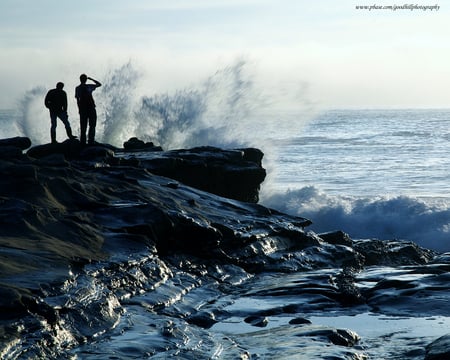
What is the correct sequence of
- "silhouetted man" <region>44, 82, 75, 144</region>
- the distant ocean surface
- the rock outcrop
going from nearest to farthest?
the rock outcrop < "silhouetted man" <region>44, 82, 75, 144</region> < the distant ocean surface

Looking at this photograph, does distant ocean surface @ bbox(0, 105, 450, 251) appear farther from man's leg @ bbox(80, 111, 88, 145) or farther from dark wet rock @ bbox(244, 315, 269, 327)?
dark wet rock @ bbox(244, 315, 269, 327)

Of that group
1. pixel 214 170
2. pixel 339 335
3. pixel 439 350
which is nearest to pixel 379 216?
pixel 214 170

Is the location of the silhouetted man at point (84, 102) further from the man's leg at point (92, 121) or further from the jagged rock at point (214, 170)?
the jagged rock at point (214, 170)

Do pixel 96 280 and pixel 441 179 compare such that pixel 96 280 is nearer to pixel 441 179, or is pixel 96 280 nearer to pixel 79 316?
pixel 79 316

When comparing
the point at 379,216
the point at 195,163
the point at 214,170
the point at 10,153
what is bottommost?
the point at 379,216

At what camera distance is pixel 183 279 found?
31.7ft

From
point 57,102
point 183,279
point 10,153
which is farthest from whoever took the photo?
point 57,102

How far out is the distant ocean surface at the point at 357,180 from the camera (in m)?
20.7

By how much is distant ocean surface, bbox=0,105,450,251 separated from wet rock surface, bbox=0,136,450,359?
22.7 feet

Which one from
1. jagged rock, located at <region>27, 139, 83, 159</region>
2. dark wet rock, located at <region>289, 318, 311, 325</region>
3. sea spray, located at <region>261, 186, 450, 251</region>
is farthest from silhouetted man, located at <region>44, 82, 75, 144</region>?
dark wet rock, located at <region>289, 318, 311, 325</region>

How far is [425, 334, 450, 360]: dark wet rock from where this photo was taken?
20.9 ft

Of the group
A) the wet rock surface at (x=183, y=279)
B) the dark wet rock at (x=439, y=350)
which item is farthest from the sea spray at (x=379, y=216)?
the dark wet rock at (x=439, y=350)

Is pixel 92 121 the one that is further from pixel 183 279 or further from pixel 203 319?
pixel 203 319

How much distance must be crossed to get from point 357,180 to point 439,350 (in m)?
25.5
